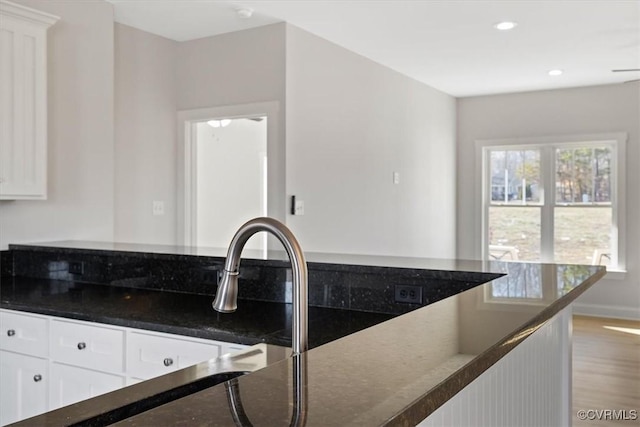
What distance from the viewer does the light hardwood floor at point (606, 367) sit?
3.54 metres

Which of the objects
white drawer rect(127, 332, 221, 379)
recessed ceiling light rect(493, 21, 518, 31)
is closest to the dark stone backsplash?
white drawer rect(127, 332, 221, 379)

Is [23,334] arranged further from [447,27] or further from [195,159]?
[447,27]

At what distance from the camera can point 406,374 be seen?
0.79m

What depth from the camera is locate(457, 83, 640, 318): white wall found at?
6281 mm

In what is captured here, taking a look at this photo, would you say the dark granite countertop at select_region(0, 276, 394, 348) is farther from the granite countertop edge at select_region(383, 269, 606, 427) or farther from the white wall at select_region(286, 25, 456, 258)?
the white wall at select_region(286, 25, 456, 258)

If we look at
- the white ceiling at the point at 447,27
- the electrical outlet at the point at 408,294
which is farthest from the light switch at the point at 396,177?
the electrical outlet at the point at 408,294

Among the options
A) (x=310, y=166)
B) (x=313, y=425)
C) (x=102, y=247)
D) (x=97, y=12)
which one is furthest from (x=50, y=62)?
(x=313, y=425)

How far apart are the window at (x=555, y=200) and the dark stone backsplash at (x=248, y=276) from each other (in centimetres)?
522

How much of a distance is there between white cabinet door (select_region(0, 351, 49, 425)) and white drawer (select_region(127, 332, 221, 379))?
0.50 m

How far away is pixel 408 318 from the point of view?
1.17 metres

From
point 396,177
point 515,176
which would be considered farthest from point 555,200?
point 396,177

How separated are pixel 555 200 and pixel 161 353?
579 cm

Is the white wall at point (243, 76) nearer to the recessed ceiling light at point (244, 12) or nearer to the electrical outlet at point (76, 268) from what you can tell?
the recessed ceiling light at point (244, 12)

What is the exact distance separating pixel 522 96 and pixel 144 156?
4.60 metres
